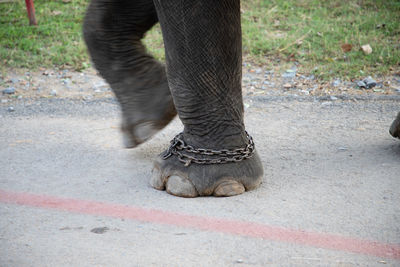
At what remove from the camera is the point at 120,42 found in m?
2.71

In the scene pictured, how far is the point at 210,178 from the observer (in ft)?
7.32

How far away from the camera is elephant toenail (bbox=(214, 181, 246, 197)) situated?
7.36ft

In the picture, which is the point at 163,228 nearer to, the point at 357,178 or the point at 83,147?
the point at 357,178

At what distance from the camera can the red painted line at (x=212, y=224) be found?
1859 mm

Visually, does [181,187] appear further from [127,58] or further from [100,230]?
[127,58]

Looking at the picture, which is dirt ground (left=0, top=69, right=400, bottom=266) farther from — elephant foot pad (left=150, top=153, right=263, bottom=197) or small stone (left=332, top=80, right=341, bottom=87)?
small stone (left=332, top=80, right=341, bottom=87)

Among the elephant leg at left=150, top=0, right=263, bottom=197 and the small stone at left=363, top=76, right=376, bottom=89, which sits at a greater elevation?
the elephant leg at left=150, top=0, right=263, bottom=197

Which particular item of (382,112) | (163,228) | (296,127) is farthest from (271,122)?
(163,228)

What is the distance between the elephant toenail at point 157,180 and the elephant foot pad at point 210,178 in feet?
0.05

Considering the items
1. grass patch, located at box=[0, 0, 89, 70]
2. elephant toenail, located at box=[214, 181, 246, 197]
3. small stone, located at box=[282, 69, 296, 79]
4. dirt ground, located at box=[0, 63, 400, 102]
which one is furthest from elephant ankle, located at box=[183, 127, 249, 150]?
grass patch, located at box=[0, 0, 89, 70]

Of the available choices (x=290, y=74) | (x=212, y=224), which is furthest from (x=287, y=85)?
(x=212, y=224)

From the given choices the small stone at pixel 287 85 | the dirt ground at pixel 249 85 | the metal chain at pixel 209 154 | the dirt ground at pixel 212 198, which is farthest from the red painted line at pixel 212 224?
the small stone at pixel 287 85

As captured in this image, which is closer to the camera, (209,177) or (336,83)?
(209,177)

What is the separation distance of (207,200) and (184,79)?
481mm
